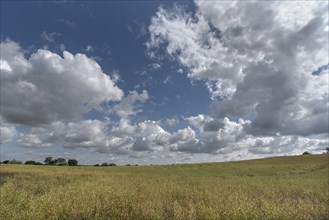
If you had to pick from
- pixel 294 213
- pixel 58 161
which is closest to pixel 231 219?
pixel 294 213

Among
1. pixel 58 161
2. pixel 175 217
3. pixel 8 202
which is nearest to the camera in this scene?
pixel 175 217

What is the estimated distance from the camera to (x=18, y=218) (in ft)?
31.3

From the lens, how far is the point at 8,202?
13.0m

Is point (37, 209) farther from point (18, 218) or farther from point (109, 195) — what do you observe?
point (109, 195)

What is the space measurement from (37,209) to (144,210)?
11.5 ft

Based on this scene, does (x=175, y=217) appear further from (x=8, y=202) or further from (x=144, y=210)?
(x=8, y=202)

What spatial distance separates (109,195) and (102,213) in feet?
11.2

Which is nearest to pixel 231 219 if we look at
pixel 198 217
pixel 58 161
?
pixel 198 217

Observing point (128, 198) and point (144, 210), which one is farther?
point (128, 198)

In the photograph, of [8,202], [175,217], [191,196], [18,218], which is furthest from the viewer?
[191,196]

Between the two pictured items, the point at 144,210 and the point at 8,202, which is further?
the point at 8,202

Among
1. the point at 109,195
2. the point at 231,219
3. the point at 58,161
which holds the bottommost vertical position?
the point at 231,219

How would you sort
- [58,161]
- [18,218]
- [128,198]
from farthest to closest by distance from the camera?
[58,161] < [128,198] < [18,218]

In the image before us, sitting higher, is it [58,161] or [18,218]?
[58,161]
